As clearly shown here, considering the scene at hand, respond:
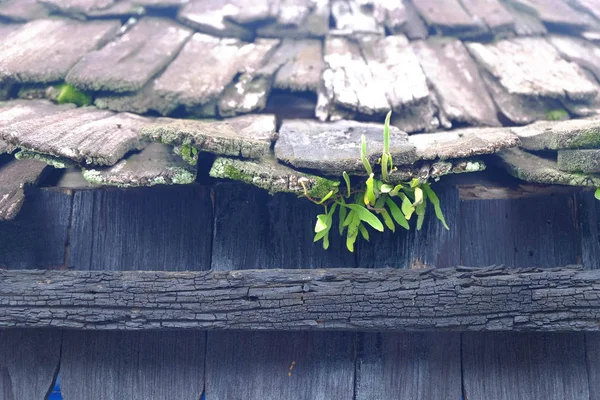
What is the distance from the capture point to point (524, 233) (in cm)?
212

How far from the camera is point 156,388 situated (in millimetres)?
2111

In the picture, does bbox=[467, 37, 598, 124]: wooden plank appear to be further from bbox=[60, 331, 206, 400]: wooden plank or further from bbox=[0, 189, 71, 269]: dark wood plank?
bbox=[0, 189, 71, 269]: dark wood plank

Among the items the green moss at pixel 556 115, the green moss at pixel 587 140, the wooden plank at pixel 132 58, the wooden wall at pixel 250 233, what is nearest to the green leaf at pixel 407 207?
the wooden wall at pixel 250 233

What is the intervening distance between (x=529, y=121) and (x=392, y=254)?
0.86 m

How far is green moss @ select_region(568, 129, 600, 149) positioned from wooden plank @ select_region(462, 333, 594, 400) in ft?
2.64

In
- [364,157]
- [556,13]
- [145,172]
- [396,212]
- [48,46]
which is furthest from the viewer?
[556,13]

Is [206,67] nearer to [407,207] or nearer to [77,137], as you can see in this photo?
[77,137]

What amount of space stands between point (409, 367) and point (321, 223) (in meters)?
0.77

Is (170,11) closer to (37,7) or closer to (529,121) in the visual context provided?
(37,7)

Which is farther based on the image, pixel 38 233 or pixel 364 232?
pixel 38 233

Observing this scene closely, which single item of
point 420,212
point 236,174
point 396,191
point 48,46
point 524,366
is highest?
point 48,46

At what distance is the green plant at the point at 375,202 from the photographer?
1698 mm

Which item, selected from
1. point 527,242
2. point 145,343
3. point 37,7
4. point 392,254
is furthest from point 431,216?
point 37,7

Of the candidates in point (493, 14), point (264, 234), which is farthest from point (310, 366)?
point (493, 14)
